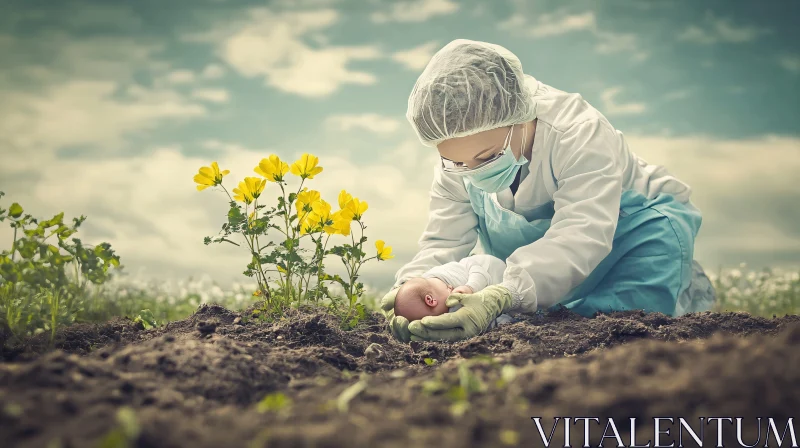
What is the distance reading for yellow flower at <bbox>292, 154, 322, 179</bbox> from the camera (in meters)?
3.47

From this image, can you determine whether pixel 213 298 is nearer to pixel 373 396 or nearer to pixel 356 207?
pixel 356 207

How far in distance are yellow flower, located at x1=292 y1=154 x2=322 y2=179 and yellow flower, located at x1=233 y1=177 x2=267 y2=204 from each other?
0.19 m

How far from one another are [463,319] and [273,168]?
1.27 m

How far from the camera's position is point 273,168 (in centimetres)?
345

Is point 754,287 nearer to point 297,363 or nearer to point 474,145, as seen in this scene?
point 474,145

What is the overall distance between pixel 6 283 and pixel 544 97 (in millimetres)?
3084

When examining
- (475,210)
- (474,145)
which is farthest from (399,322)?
(475,210)

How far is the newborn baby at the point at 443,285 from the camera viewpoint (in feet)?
11.1

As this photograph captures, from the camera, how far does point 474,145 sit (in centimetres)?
355

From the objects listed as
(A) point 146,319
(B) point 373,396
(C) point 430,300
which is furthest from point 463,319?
(A) point 146,319

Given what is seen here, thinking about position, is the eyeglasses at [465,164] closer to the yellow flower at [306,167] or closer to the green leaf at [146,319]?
the yellow flower at [306,167]

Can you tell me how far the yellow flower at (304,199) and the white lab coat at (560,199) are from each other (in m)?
0.81

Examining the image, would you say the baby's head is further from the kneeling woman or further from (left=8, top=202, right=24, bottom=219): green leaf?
(left=8, top=202, right=24, bottom=219): green leaf

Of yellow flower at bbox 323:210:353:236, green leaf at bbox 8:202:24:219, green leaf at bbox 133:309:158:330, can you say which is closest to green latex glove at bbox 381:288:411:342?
yellow flower at bbox 323:210:353:236
